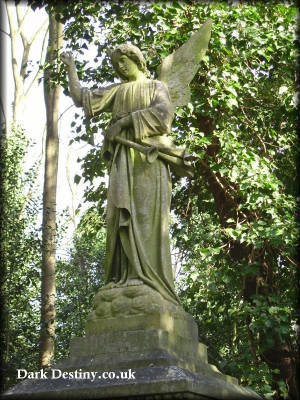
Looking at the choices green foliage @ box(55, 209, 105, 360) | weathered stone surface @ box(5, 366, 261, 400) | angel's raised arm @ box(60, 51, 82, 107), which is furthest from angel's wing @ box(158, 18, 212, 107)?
green foliage @ box(55, 209, 105, 360)

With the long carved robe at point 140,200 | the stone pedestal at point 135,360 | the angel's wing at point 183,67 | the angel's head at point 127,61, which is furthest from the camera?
the angel's wing at point 183,67

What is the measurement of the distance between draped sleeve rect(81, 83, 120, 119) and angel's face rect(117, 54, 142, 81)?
0.19m

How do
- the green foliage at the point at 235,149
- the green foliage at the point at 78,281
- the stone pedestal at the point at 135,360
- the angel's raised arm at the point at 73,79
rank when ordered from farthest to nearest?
the green foliage at the point at 78,281 → the green foliage at the point at 235,149 → the angel's raised arm at the point at 73,79 → the stone pedestal at the point at 135,360

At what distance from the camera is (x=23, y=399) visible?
602 cm

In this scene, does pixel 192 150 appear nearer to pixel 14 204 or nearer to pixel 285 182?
pixel 285 182

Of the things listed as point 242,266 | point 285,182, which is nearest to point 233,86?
point 285,182

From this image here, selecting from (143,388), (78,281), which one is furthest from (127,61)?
(78,281)

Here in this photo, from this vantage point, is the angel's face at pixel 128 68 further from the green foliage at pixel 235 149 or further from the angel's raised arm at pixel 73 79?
the green foliage at pixel 235 149

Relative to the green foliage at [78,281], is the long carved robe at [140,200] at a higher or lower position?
lower

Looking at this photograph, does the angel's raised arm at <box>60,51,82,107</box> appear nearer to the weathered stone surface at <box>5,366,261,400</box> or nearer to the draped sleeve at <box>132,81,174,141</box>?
the draped sleeve at <box>132,81,174,141</box>

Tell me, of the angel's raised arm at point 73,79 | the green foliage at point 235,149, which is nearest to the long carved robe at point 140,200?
the angel's raised arm at point 73,79

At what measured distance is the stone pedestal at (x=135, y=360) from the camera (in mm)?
5574

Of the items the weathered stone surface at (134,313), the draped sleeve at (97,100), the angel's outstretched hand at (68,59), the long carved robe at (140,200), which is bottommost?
the weathered stone surface at (134,313)

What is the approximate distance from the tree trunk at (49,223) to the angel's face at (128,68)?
5313 millimetres
